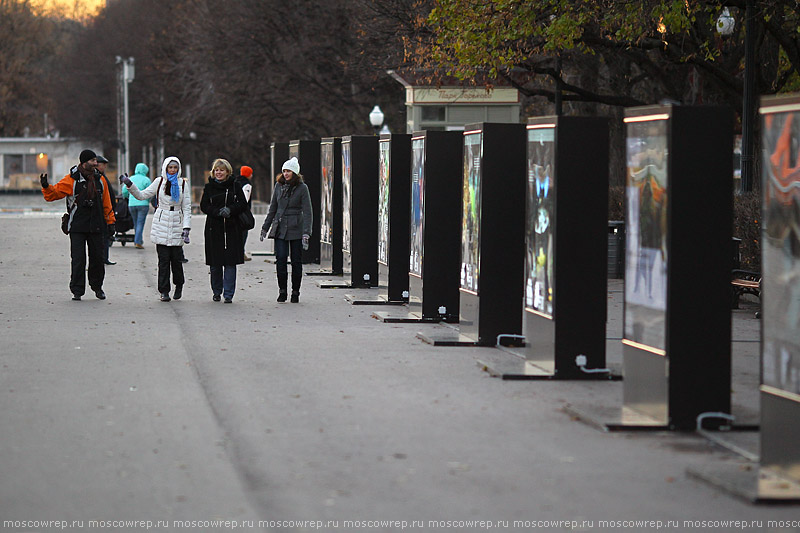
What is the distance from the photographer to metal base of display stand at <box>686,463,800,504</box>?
6.23 metres

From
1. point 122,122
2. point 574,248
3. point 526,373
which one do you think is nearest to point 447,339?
point 526,373

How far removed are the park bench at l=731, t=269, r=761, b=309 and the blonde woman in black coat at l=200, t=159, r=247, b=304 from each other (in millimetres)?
5617

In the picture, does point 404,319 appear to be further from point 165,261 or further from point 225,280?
point 165,261

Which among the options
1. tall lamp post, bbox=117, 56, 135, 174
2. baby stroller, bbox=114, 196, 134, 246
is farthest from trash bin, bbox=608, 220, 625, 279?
tall lamp post, bbox=117, 56, 135, 174

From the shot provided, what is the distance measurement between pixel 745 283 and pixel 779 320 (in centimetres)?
794

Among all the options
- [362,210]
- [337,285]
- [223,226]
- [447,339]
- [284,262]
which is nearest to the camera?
[447,339]

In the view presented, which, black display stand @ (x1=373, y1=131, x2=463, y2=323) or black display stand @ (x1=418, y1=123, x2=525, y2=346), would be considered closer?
black display stand @ (x1=418, y1=123, x2=525, y2=346)

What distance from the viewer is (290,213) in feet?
53.8

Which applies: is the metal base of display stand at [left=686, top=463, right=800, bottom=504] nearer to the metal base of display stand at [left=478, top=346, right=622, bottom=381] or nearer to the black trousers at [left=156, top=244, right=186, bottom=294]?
the metal base of display stand at [left=478, top=346, right=622, bottom=381]

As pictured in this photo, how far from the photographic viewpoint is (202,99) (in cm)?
5147

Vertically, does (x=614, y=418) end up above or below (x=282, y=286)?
below

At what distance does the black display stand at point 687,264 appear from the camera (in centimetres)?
783

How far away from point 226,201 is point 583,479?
9.99m

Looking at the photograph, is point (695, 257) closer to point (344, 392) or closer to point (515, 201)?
point (344, 392)
